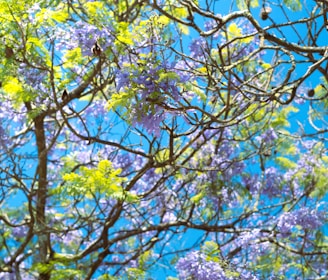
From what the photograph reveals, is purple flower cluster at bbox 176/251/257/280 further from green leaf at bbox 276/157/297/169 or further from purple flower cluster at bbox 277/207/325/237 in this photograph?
green leaf at bbox 276/157/297/169

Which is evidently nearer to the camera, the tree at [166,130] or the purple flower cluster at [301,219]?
the tree at [166,130]

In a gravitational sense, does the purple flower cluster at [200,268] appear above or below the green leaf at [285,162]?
below

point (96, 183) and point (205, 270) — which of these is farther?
point (205, 270)

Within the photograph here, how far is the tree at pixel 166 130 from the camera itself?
12.7 ft

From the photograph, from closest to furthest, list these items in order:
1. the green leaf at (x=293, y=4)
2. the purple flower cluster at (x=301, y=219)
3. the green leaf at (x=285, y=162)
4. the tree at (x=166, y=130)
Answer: the tree at (x=166, y=130) → the green leaf at (x=293, y=4) → the purple flower cluster at (x=301, y=219) → the green leaf at (x=285, y=162)

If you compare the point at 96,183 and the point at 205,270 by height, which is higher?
the point at 96,183

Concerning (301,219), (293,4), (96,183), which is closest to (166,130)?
(96,183)

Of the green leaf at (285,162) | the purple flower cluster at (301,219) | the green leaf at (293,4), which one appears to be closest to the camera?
the green leaf at (293,4)

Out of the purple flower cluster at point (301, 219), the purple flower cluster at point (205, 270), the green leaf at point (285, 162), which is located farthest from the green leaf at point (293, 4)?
the green leaf at point (285, 162)

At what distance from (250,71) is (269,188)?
4.94 feet

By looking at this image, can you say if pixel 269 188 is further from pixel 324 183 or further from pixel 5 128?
pixel 5 128

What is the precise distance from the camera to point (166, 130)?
4090 millimetres

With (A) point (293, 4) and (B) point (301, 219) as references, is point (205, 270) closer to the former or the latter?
(B) point (301, 219)

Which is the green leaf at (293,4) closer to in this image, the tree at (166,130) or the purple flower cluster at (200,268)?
the tree at (166,130)
